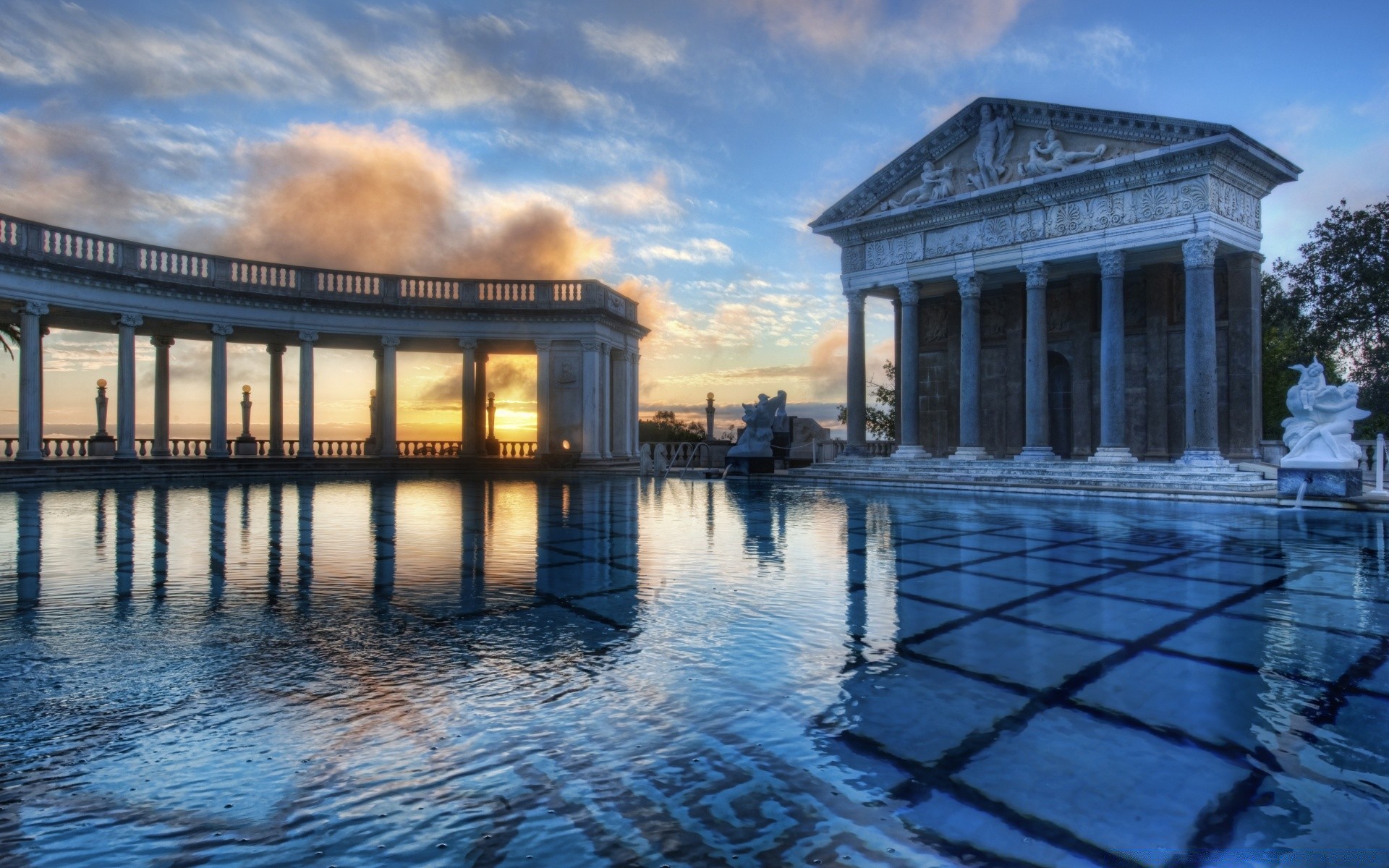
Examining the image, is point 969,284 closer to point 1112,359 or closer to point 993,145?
point 993,145

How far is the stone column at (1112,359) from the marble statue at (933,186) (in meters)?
5.18

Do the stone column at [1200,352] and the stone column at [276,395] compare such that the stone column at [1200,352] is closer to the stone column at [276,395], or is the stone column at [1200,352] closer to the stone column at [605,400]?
the stone column at [605,400]

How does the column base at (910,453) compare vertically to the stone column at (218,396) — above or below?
below

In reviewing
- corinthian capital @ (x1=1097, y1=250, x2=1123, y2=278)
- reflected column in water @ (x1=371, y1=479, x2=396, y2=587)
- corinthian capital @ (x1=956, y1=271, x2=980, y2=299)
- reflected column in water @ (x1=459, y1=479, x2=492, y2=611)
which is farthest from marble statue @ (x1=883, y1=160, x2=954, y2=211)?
reflected column in water @ (x1=371, y1=479, x2=396, y2=587)

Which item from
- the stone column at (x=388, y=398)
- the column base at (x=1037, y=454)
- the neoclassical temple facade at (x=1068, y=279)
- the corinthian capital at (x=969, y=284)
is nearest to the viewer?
the neoclassical temple facade at (x=1068, y=279)

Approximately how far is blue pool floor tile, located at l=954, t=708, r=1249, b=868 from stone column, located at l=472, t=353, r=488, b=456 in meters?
28.6

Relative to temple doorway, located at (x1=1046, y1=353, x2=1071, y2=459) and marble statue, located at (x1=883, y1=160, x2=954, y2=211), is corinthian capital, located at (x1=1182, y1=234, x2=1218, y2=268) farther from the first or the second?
marble statue, located at (x1=883, y1=160, x2=954, y2=211)

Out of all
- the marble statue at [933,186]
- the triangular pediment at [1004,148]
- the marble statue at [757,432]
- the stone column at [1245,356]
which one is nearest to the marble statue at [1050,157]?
the triangular pediment at [1004,148]

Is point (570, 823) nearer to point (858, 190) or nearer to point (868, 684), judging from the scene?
point (868, 684)

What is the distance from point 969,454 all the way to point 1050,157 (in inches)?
337

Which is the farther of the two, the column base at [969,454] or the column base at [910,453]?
the column base at [910,453]

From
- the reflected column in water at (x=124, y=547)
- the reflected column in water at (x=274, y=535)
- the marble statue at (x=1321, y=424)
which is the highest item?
the marble statue at (x=1321, y=424)

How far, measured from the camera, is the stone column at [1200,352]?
1922 centimetres

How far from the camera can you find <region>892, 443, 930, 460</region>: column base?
80.3 ft
